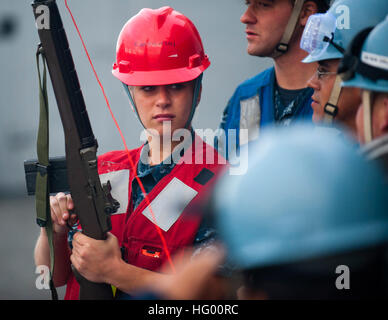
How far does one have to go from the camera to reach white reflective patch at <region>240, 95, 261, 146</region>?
2217 millimetres

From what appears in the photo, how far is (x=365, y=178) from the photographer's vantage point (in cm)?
75

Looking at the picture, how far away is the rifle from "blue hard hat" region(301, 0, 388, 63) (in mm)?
862

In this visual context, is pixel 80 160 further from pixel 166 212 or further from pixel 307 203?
pixel 307 203

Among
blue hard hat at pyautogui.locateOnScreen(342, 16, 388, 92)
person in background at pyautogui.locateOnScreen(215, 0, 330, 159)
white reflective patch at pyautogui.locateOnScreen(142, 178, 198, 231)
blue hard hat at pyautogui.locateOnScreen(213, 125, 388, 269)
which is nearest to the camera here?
blue hard hat at pyautogui.locateOnScreen(213, 125, 388, 269)

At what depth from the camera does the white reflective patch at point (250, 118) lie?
2217 mm

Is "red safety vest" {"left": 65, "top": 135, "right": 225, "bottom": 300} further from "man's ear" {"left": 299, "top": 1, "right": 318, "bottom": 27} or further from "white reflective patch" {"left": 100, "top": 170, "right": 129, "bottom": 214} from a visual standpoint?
"man's ear" {"left": 299, "top": 1, "right": 318, "bottom": 27}

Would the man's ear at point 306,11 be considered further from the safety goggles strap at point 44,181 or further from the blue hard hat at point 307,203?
the blue hard hat at point 307,203

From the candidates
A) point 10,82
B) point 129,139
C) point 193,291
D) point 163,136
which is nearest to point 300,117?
point 163,136

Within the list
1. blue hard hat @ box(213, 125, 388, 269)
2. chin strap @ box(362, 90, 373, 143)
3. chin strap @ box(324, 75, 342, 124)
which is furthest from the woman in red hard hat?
blue hard hat @ box(213, 125, 388, 269)

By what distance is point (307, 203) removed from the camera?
73 cm

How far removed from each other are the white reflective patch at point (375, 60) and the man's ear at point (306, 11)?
1.11 metres

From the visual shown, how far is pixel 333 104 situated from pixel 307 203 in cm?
109

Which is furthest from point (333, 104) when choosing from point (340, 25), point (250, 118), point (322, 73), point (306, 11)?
point (306, 11)

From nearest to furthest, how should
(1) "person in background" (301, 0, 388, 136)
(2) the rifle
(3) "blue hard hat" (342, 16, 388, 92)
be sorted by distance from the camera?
1. (3) "blue hard hat" (342, 16, 388, 92)
2. (2) the rifle
3. (1) "person in background" (301, 0, 388, 136)
